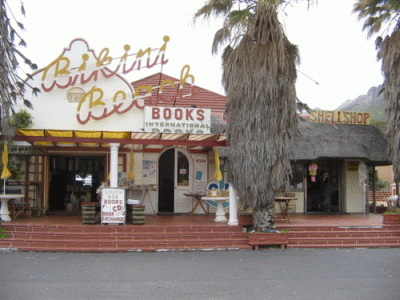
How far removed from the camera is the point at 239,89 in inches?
472

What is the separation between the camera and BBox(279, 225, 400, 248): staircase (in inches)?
476

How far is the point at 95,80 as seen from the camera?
14578mm

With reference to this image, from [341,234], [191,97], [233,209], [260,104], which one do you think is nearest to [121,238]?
[233,209]

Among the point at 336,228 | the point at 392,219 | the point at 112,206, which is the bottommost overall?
the point at 336,228

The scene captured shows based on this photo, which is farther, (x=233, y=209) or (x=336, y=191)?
(x=336, y=191)

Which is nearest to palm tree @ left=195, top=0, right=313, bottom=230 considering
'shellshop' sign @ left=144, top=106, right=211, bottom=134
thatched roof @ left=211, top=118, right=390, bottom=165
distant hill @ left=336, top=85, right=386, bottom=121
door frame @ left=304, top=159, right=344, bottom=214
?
'shellshop' sign @ left=144, top=106, right=211, bottom=134

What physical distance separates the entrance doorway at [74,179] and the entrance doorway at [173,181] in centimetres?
236

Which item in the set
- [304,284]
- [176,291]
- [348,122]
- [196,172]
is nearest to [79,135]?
[196,172]

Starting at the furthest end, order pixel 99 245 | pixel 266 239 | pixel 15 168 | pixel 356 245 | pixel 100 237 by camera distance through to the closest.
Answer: pixel 15 168, pixel 356 245, pixel 266 239, pixel 100 237, pixel 99 245

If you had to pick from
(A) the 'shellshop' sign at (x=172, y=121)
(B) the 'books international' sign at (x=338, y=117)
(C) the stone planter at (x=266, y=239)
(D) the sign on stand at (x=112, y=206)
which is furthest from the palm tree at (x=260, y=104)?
(B) the 'books international' sign at (x=338, y=117)

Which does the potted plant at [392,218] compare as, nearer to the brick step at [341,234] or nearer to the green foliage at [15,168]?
the brick step at [341,234]

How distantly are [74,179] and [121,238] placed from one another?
6.23m

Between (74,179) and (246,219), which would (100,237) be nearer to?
(246,219)

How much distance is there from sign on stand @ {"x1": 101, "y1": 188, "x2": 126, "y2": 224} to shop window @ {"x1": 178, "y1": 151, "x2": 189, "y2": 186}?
4.21m
